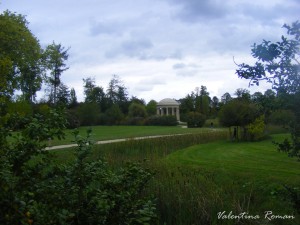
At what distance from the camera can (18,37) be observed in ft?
72.4

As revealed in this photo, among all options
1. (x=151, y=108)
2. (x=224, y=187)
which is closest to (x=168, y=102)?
(x=151, y=108)

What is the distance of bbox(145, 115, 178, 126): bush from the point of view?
49938 mm

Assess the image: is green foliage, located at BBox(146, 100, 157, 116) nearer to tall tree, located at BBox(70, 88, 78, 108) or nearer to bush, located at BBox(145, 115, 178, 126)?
tall tree, located at BBox(70, 88, 78, 108)

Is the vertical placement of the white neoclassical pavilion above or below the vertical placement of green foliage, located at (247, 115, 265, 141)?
above

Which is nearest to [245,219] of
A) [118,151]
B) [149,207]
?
[149,207]

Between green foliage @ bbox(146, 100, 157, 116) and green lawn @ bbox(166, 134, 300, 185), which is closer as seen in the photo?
green lawn @ bbox(166, 134, 300, 185)

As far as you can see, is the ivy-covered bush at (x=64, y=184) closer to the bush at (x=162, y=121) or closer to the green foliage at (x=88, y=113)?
the bush at (x=162, y=121)

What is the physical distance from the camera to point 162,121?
50.2 m

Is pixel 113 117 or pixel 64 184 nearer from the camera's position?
pixel 64 184

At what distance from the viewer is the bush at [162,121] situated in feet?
164

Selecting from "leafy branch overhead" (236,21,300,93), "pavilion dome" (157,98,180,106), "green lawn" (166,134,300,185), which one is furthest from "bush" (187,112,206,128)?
"leafy branch overhead" (236,21,300,93)

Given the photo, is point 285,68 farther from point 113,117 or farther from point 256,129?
point 113,117

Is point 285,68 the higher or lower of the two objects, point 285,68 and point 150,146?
the higher

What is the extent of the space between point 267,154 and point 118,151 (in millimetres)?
6691
